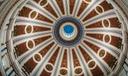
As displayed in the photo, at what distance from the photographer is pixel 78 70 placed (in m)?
27.2

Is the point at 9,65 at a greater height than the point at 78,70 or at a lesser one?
greater

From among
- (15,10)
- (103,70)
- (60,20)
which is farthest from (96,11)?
(15,10)

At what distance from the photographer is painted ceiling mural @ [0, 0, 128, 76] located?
2434 centimetres

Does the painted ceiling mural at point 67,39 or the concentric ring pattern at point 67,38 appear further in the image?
the concentric ring pattern at point 67,38

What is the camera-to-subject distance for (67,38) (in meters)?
28.8

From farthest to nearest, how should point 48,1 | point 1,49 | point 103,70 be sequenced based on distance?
point 48,1, point 103,70, point 1,49

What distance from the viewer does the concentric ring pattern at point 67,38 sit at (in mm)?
25328

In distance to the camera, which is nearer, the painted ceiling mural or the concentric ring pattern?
the painted ceiling mural

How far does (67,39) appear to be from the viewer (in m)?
28.8

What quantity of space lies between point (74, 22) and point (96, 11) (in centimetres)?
246

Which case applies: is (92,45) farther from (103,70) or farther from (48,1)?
(48,1)

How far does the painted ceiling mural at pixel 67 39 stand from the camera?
24.3 meters

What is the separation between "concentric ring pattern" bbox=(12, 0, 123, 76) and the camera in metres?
25.3

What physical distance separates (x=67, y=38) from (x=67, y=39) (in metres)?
0.09
